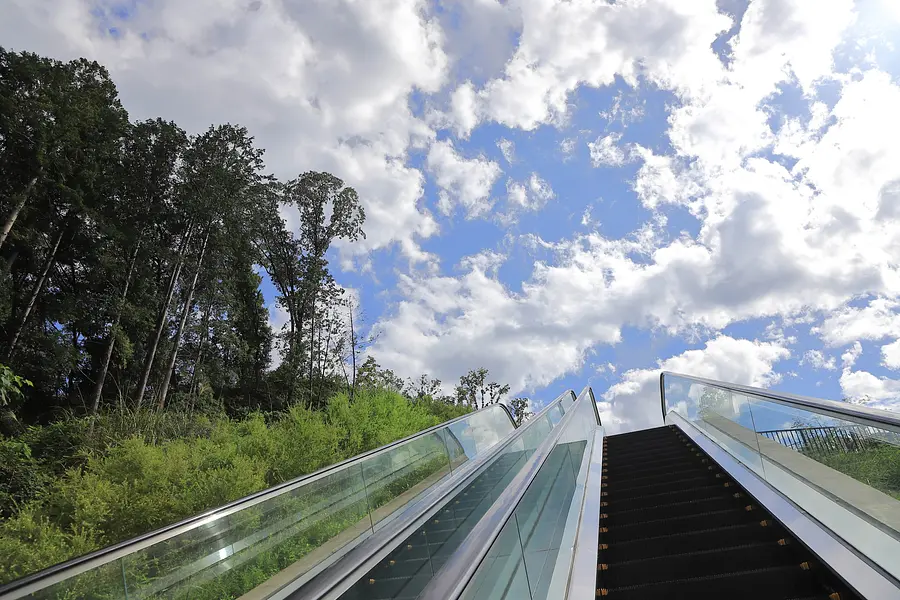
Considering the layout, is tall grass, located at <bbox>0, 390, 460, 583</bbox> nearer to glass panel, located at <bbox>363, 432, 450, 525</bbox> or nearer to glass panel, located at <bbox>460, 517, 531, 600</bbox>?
glass panel, located at <bbox>363, 432, 450, 525</bbox>

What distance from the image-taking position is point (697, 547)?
3.39m

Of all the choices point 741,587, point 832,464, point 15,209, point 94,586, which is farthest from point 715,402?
point 15,209

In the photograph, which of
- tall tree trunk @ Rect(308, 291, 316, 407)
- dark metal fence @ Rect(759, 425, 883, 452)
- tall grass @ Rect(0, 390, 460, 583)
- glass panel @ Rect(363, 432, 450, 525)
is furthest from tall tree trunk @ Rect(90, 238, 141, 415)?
dark metal fence @ Rect(759, 425, 883, 452)

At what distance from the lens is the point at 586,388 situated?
30.1ft

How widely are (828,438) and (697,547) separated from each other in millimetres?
1027

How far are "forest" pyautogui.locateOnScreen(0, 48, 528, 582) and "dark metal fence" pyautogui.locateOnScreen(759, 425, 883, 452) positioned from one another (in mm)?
5164

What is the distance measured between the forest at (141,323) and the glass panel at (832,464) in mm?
5006

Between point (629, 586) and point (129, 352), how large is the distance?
1443 centimetres

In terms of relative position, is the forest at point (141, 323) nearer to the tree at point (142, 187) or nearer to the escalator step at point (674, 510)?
the tree at point (142, 187)

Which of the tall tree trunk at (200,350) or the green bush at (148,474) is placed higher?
the tall tree trunk at (200,350)

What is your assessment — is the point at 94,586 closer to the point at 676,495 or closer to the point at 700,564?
the point at 700,564

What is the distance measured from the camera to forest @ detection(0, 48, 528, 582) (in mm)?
6062

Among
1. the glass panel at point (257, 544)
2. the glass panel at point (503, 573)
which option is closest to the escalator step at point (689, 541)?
the glass panel at point (503, 573)

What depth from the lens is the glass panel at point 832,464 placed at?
250cm
